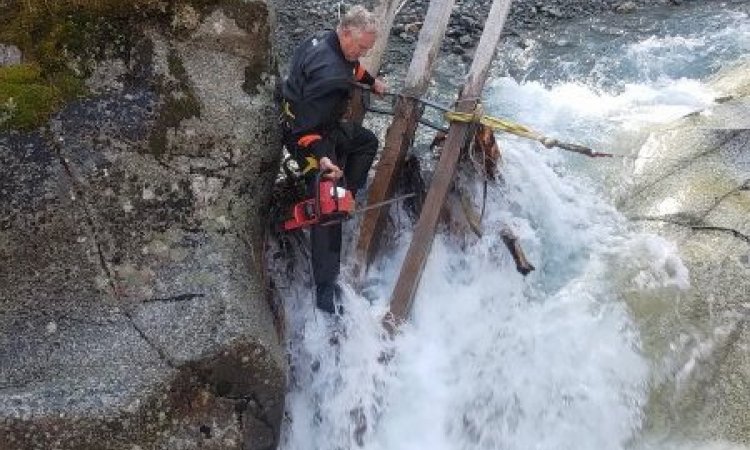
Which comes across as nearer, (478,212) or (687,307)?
(687,307)

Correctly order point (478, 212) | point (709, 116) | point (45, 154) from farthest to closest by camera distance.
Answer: point (709, 116), point (478, 212), point (45, 154)

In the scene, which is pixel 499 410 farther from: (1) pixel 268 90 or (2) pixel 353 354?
(1) pixel 268 90

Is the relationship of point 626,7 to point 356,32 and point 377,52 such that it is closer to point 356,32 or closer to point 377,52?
point 377,52

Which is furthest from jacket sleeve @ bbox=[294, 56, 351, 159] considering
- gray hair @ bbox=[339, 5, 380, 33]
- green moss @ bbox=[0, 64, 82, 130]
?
green moss @ bbox=[0, 64, 82, 130]

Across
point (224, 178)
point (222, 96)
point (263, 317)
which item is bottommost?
point (263, 317)

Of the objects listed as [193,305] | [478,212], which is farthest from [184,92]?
[478,212]

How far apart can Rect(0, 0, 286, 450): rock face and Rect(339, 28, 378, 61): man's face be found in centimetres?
74

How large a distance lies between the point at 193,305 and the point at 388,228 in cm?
269

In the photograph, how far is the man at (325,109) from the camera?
628 centimetres

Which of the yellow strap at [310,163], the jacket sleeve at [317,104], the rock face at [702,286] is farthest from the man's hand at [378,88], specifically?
the rock face at [702,286]

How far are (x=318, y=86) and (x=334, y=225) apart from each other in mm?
1218

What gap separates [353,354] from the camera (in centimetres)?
688

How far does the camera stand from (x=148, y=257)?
582 cm

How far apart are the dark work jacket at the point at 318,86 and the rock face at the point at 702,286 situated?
3.32 meters
